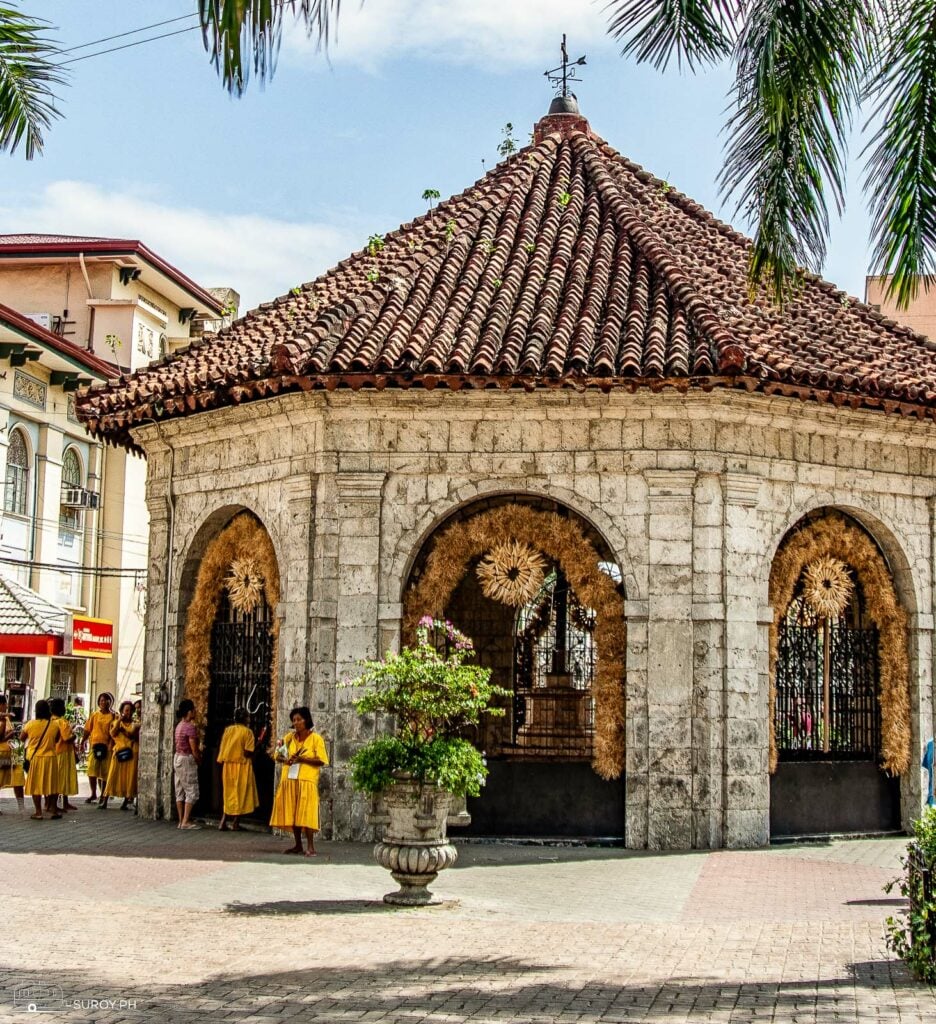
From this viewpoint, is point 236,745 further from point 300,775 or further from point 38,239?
point 38,239

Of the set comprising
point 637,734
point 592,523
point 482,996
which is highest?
point 592,523

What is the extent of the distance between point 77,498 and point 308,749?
809 inches

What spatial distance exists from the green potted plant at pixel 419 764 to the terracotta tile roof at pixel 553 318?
4.00m

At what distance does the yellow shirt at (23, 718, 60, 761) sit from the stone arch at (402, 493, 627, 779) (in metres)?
5.01

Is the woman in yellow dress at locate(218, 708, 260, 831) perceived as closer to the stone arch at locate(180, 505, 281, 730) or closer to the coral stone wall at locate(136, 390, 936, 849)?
the coral stone wall at locate(136, 390, 936, 849)

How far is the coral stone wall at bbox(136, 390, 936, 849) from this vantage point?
1434 cm

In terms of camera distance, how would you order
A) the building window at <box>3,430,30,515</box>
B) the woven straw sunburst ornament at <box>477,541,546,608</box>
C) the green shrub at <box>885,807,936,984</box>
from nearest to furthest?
the green shrub at <box>885,807,936,984</box> < the woven straw sunburst ornament at <box>477,541,546,608</box> < the building window at <box>3,430,30,515</box>

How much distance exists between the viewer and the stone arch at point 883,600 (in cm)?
1573

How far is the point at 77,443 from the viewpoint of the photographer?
32.6 meters

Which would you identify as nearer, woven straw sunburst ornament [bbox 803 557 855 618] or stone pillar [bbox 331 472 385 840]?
stone pillar [bbox 331 472 385 840]

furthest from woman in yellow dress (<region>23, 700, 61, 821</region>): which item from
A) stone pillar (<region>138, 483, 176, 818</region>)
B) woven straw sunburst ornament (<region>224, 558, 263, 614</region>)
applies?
woven straw sunburst ornament (<region>224, 558, 263, 614</region>)

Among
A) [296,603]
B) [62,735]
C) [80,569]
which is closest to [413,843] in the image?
[296,603]

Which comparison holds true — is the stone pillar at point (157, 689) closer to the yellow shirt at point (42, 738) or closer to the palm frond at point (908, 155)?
the yellow shirt at point (42, 738)

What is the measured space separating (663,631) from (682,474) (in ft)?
5.39
